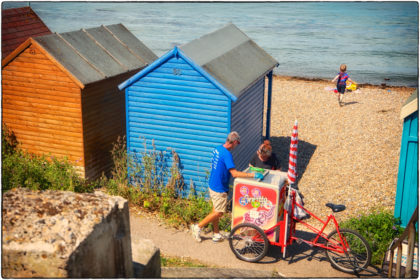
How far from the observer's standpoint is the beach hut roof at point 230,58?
30.7ft

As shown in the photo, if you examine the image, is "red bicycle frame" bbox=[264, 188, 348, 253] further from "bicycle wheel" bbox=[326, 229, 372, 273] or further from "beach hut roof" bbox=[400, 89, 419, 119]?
"beach hut roof" bbox=[400, 89, 419, 119]

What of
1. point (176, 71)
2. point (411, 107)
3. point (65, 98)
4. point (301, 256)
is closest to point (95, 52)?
point (65, 98)

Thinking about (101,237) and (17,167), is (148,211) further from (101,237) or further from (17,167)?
(101,237)

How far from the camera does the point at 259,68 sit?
432 inches

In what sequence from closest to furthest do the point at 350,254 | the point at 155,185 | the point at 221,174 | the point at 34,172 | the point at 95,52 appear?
the point at 350,254 → the point at 221,174 → the point at 34,172 → the point at 155,185 → the point at 95,52

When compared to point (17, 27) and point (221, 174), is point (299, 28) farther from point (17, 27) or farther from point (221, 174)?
point (221, 174)

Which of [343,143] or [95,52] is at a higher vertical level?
[95,52]

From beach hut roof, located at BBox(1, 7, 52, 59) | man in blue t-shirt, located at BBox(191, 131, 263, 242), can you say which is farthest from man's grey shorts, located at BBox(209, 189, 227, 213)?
beach hut roof, located at BBox(1, 7, 52, 59)

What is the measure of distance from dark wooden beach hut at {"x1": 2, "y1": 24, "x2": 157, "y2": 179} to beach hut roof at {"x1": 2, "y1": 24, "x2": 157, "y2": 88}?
2cm

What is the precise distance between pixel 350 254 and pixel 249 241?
59.6 inches

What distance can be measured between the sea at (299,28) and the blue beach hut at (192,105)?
60.8 feet

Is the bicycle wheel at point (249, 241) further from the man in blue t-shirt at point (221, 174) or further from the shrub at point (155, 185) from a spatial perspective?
the shrub at point (155, 185)

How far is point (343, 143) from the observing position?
45.9 ft

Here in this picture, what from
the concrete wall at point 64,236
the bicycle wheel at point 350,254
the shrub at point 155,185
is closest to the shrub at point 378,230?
the bicycle wheel at point 350,254
